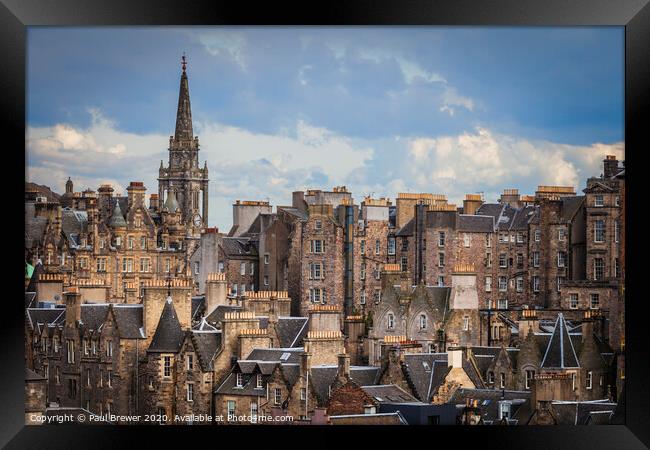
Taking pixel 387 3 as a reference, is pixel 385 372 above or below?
below

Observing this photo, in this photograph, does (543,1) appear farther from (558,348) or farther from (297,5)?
(558,348)

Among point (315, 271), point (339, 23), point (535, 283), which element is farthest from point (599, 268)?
point (339, 23)

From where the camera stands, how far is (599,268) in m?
26.1

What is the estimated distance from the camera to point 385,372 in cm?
2336

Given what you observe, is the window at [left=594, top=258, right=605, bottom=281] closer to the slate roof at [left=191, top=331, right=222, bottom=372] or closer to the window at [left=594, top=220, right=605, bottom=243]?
the window at [left=594, top=220, right=605, bottom=243]

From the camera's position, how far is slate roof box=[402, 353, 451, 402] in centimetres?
2289

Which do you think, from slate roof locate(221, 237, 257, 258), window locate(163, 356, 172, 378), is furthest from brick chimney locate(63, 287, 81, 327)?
slate roof locate(221, 237, 257, 258)

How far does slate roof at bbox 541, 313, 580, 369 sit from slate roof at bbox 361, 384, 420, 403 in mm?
2382

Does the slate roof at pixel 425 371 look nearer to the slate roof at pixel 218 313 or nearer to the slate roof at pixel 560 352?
the slate roof at pixel 560 352

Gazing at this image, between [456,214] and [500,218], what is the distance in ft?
2.87

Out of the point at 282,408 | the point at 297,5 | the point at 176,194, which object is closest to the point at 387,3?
the point at 297,5

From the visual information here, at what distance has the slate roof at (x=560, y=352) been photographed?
23.1m

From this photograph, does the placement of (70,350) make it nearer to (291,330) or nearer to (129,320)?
(129,320)

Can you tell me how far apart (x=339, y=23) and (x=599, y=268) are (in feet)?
38.3
